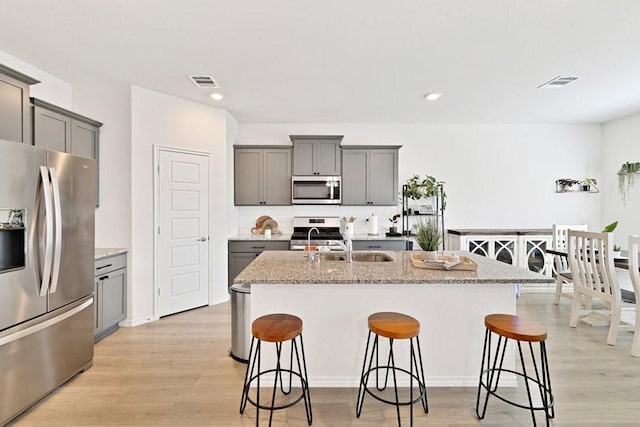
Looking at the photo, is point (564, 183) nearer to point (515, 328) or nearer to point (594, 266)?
point (594, 266)

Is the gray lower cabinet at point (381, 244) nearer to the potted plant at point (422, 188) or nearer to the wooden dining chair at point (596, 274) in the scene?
the potted plant at point (422, 188)

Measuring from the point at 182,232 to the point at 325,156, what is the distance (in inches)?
→ 92.3

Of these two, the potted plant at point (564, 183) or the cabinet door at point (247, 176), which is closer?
the cabinet door at point (247, 176)

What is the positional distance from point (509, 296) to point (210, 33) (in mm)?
3051

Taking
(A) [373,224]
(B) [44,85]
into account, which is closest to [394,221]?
(A) [373,224]

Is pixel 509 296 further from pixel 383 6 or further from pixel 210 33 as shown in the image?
pixel 210 33

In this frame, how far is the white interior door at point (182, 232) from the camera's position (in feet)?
12.3

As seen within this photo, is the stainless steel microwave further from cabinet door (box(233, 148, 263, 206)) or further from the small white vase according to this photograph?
the small white vase

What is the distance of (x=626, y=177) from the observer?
479 cm

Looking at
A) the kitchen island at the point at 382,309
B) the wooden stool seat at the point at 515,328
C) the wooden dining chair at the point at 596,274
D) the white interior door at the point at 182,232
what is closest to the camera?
the wooden stool seat at the point at 515,328

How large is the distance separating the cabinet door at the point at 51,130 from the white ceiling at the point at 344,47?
1.86 ft

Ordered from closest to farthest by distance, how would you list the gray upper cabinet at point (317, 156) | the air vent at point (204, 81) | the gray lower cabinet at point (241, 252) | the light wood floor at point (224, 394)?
the light wood floor at point (224, 394)
the air vent at point (204, 81)
the gray lower cabinet at point (241, 252)
the gray upper cabinet at point (317, 156)

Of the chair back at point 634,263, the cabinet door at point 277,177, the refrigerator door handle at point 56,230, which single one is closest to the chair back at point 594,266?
the chair back at point 634,263

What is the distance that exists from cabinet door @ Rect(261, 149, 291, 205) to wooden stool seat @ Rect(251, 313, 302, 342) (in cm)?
298
